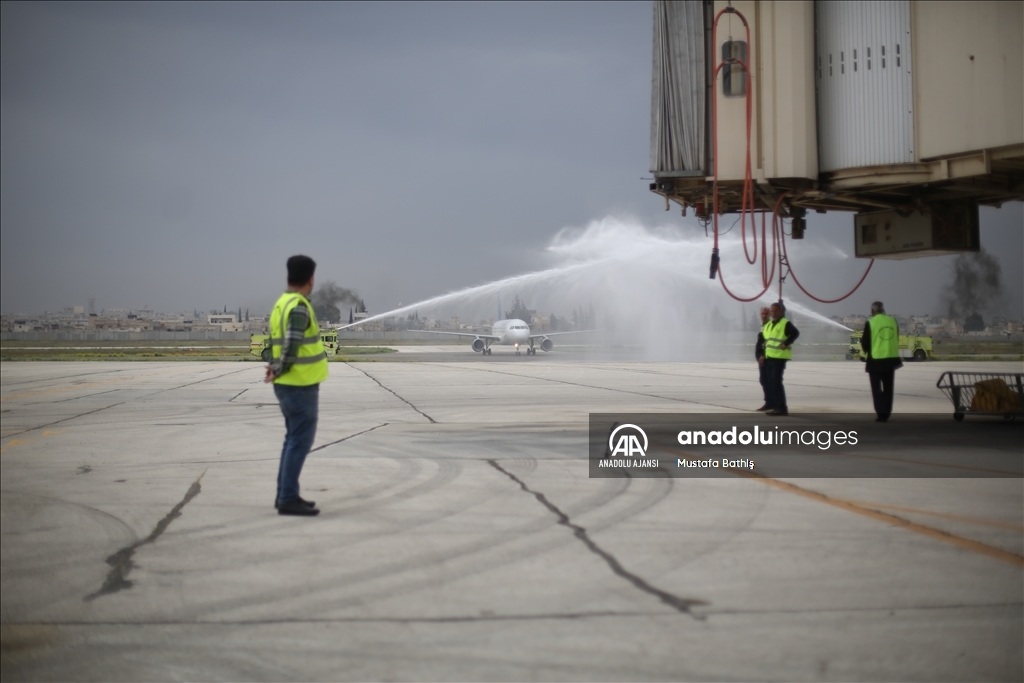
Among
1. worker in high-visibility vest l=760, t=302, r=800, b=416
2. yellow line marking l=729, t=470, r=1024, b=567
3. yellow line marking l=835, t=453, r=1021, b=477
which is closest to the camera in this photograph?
yellow line marking l=729, t=470, r=1024, b=567

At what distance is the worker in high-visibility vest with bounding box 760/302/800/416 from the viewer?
12.5 m

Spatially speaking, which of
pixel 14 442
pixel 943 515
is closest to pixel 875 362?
pixel 943 515

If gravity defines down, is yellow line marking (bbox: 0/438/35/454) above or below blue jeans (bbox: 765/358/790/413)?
below

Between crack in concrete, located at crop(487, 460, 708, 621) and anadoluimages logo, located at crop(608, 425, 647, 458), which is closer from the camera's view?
crack in concrete, located at crop(487, 460, 708, 621)

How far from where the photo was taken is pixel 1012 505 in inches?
247

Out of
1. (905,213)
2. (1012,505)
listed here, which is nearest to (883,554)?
(1012,505)

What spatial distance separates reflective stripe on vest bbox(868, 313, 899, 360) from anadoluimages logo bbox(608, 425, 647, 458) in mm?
4071

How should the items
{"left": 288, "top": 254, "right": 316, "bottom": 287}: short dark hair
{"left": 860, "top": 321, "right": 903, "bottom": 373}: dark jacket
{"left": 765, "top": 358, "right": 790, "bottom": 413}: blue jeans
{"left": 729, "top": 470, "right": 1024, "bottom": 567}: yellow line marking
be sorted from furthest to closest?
{"left": 765, "top": 358, "right": 790, "bottom": 413}: blue jeans, {"left": 860, "top": 321, "right": 903, "bottom": 373}: dark jacket, {"left": 288, "top": 254, "right": 316, "bottom": 287}: short dark hair, {"left": 729, "top": 470, "right": 1024, "bottom": 567}: yellow line marking

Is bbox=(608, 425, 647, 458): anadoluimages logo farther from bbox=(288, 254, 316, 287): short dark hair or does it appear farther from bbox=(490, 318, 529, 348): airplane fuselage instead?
bbox=(490, 318, 529, 348): airplane fuselage

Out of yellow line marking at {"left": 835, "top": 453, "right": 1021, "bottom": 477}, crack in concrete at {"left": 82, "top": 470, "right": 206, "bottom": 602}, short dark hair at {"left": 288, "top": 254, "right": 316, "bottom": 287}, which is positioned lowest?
yellow line marking at {"left": 835, "top": 453, "right": 1021, "bottom": 477}

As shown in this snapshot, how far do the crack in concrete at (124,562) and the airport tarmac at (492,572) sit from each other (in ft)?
0.07

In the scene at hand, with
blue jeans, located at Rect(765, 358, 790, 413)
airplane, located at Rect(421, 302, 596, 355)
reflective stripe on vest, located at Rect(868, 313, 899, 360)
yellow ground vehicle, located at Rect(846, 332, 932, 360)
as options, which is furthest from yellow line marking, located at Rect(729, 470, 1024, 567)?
airplane, located at Rect(421, 302, 596, 355)

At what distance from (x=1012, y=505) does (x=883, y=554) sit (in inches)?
89.9

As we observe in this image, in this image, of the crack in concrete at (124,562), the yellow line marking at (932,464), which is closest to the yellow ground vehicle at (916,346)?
the yellow line marking at (932,464)
